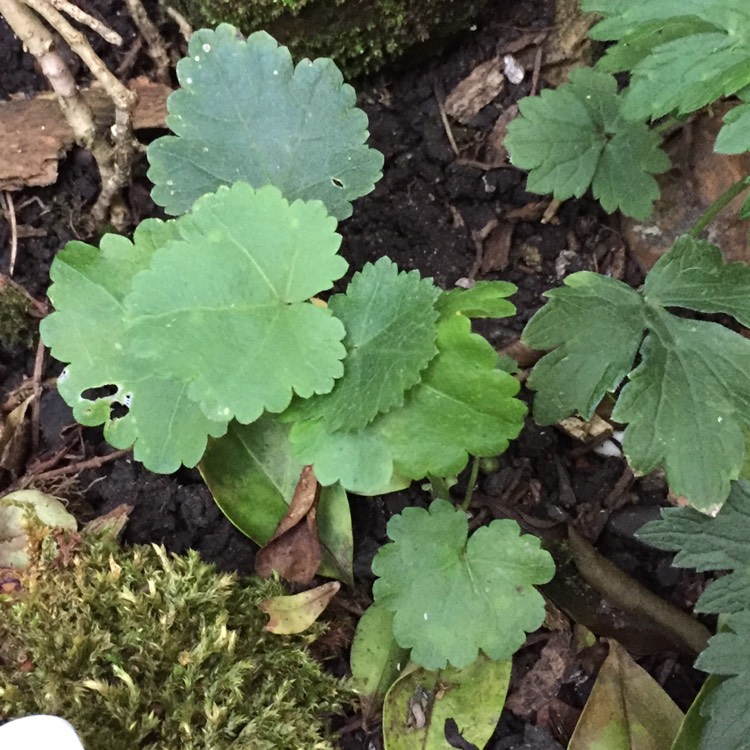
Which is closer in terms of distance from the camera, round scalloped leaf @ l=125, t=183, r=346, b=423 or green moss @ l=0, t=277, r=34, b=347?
round scalloped leaf @ l=125, t=183, r=346, b=423

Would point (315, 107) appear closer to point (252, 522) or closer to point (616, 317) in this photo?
point (616, 317)

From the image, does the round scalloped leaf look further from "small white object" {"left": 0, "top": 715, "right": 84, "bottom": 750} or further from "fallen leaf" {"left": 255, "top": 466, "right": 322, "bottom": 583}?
"small white object" {"left": 0, "top": 715, "right": 84, "bottom": 750}

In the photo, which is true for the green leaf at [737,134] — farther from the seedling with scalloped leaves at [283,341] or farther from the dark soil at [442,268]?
Result: the dark soil at [442,268]

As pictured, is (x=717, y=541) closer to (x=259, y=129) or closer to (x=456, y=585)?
(x=456, y=585)

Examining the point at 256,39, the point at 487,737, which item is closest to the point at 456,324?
the point at 256,39

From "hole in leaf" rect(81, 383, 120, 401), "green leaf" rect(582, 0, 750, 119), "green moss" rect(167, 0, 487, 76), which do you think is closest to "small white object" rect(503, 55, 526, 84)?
"green moss" rect(167, 0, 487, 76)

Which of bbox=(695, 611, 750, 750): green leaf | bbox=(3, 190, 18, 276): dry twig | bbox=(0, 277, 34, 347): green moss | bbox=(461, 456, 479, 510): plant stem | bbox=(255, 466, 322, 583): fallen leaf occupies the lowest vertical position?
bbox=(695, 611, 750, 750): green leaf
